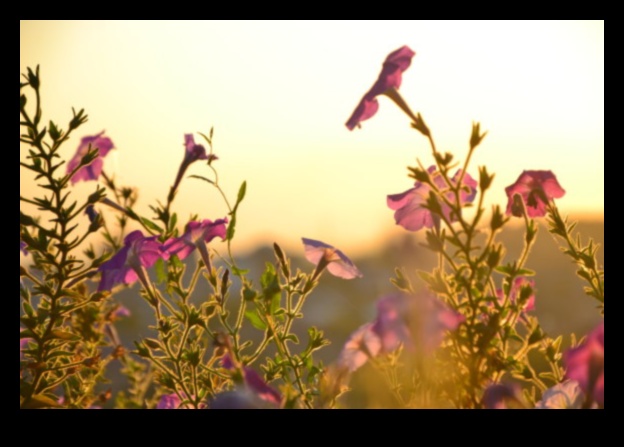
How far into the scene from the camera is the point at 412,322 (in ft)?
4.32

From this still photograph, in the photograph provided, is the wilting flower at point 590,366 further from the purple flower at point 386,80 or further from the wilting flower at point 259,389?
the purple flower at point 386,80

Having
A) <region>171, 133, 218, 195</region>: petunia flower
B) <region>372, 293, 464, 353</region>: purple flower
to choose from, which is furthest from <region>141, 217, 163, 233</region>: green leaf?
<region>372, 293, 464, 353</region>: purple flower

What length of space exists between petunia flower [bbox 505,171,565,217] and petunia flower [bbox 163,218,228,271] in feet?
1.84

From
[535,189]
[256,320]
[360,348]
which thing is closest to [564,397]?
[360,348]

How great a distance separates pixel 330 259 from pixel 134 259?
39 cm

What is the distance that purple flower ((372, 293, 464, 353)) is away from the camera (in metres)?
1.32

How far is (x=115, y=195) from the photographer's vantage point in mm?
2252

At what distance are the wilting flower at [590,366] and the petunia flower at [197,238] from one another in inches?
30.3

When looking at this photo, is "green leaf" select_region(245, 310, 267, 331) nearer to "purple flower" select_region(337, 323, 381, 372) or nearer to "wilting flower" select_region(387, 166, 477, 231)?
"purple flower" select_region(337, 323, 381, 372)

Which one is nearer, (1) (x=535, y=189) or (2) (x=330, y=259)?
(1) (x=535, y=189)

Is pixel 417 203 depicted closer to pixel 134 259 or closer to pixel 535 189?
pixel 535 189
